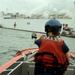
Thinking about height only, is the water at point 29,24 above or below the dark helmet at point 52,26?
below

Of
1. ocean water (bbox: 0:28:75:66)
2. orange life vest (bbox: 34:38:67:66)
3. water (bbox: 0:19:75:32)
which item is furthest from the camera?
water (bbox: 0:19:75:32)

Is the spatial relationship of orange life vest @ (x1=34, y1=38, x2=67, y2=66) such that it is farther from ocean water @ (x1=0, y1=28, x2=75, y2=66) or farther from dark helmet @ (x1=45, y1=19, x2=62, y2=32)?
ocean water @ (x1=0, y1=28, x2=75, y2=66)

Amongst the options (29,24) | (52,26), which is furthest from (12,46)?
(29,24)

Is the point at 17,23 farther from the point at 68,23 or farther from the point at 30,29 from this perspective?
the point at 68,23

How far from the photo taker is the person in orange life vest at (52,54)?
3.80 metres

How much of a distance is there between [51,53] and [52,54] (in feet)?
0.07

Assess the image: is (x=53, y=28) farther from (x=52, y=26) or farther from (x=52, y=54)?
(x=52, y=54)

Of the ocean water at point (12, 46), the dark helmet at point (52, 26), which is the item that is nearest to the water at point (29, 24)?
the ocean water at point (12, 46)

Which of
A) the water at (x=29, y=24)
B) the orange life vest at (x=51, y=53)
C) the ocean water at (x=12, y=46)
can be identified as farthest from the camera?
the water at (x=29, y=24)

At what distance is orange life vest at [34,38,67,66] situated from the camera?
149 inches


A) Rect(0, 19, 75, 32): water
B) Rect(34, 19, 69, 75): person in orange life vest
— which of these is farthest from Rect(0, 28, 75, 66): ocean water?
Rect(0, 19, 75, 32): water

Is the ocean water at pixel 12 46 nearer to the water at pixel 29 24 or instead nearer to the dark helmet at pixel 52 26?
the dark helmet at pixel 52 26

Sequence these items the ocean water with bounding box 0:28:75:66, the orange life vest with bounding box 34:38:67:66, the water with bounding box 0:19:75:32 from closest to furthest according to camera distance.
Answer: the orange life vest with bounding box 34:38:67:66 → the ocean water with bounding box 0:28:75:66 → the water with bounding box 0:19:75:32

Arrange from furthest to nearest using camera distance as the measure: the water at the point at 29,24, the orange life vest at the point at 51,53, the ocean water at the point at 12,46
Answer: the water at the point at 29,24 < the ocean water at the point at 12,46 < the orange life vest at the point at 51,53
